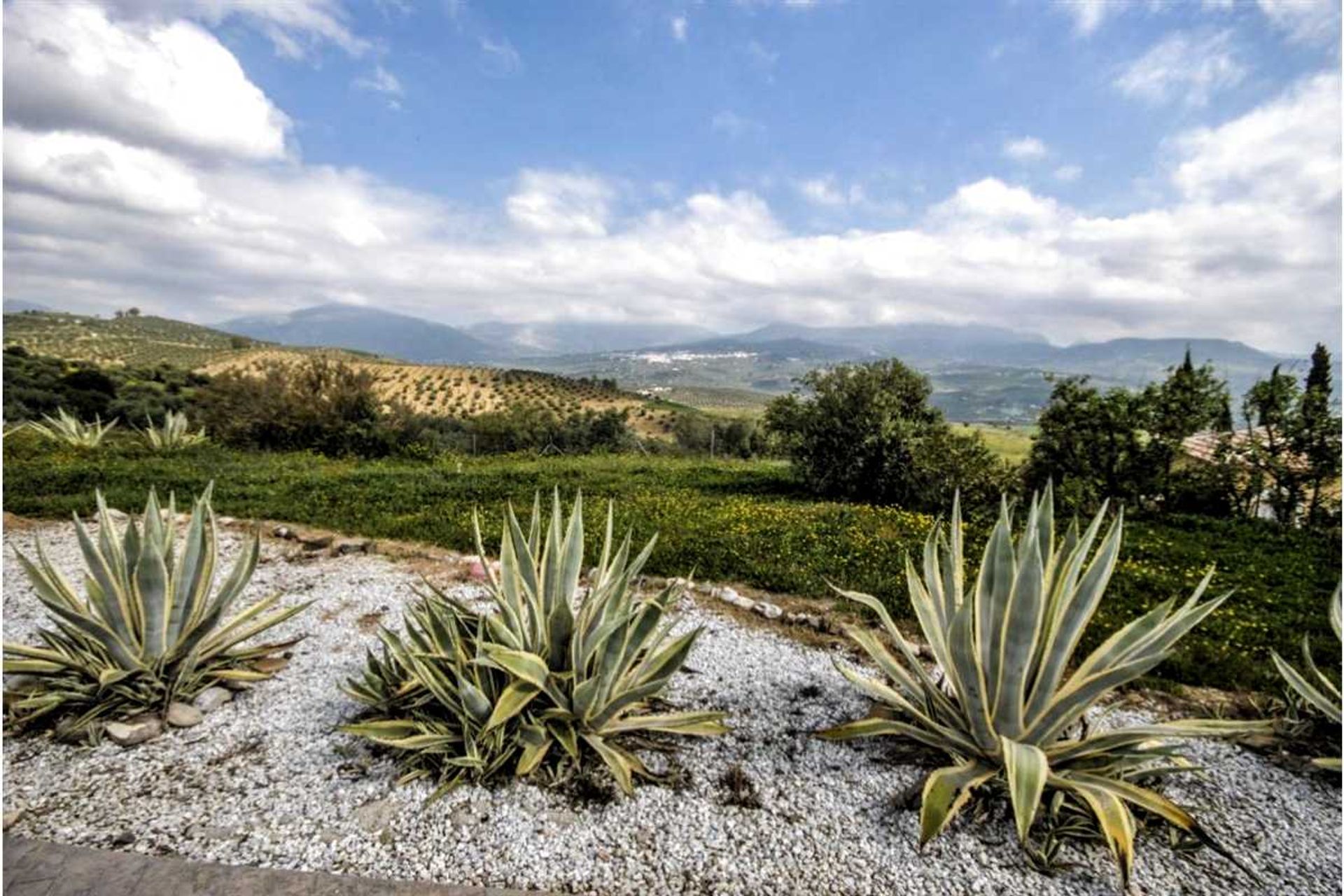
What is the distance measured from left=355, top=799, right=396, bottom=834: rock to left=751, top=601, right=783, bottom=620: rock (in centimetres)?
321

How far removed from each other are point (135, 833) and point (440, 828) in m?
1.27

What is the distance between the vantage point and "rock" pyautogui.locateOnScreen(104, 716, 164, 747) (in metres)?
3.31

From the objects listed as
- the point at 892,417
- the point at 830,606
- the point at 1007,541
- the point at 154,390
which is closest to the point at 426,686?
the point at 1007,541

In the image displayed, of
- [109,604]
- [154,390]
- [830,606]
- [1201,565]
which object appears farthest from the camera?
[154,390]

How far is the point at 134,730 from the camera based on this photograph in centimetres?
335

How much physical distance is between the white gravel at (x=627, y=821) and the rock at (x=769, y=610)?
156 cm

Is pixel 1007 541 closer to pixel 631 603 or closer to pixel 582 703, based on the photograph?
pixel 631 603

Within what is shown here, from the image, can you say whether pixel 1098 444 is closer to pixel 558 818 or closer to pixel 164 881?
pixel 558 818

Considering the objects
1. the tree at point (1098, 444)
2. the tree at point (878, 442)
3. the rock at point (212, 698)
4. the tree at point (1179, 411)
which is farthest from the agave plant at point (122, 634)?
the tree at point (1179, 411)

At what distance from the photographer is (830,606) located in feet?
18.5

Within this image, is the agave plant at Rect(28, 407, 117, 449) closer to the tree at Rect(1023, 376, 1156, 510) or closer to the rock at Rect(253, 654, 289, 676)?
the rock at Rect(253, 654, 289, 676)

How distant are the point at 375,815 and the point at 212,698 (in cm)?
166

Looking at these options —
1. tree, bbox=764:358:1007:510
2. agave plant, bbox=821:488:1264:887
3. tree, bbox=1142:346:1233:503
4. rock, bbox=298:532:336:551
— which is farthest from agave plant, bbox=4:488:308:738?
tree, bbox=1142:346:1233:503

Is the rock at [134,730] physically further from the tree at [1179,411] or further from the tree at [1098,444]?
the tree at [1179,411]
